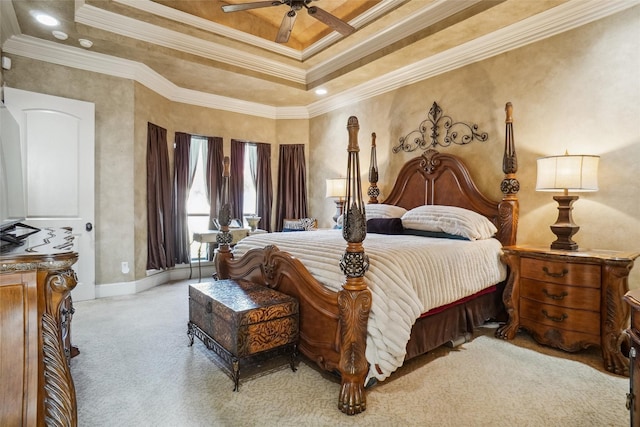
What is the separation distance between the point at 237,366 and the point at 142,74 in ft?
12.6

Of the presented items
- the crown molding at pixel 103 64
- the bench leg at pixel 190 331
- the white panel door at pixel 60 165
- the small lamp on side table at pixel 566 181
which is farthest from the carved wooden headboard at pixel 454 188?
the white panel door at pixel 60 165

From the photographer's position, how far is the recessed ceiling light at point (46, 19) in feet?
10.3

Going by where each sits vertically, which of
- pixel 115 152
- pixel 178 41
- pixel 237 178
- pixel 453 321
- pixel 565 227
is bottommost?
pixel 453 321

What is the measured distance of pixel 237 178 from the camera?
5371 mm

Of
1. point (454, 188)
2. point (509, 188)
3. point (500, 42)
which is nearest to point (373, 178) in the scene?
point (454, 188)

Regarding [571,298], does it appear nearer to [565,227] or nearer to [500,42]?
[565,227]

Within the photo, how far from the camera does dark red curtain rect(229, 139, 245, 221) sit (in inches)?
210

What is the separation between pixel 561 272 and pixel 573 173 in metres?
0.76

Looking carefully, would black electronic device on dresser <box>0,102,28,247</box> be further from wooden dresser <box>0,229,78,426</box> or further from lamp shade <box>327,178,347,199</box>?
lamp shade <box>327,178,347,199</box>

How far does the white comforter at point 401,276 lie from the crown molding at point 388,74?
2036 mm

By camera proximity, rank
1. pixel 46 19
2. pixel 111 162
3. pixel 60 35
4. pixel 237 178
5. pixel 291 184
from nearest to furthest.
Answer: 1. pixel 46 19
2. pixel 60 35
3. pixel 111 162
4. pixel 237 178
5. pixel 291 184

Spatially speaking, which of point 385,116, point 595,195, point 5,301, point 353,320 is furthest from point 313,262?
point 385,116

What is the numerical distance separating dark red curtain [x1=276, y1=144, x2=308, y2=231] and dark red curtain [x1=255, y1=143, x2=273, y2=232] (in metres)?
0.19

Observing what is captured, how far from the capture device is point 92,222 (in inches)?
149
